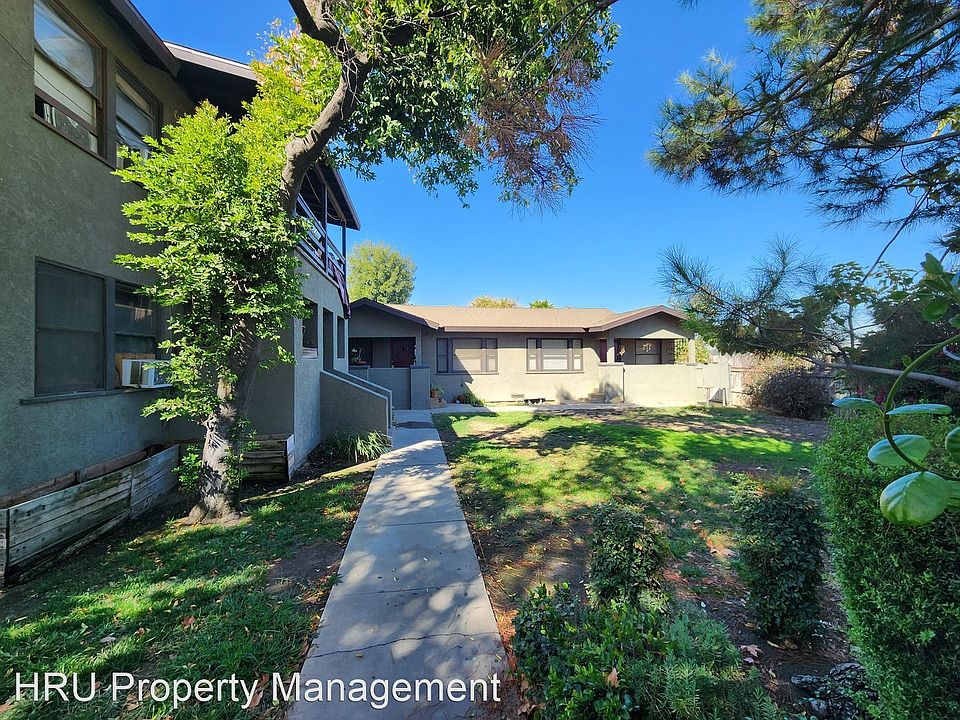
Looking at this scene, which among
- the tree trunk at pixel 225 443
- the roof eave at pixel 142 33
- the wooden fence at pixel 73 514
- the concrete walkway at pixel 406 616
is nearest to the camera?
the concrete walkway at pixel 406 616

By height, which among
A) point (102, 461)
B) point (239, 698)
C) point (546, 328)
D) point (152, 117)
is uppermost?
point (152, 117)

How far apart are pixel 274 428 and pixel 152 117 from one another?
5.14 metres

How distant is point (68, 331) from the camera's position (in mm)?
4449

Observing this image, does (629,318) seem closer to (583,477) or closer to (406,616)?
(583,477)

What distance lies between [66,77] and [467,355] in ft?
44.9

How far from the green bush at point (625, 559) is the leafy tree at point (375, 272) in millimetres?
36746

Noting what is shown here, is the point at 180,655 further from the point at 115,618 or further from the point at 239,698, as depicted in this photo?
the point at 115,618

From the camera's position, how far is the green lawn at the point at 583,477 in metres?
3.94

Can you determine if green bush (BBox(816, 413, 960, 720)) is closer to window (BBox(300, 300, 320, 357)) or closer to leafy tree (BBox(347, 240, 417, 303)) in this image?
window (BBox(300, 300, 320, 357))

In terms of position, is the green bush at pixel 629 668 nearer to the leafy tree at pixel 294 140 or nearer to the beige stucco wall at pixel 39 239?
the leafy tree at pixel 294 140

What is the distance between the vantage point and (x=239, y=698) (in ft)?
7.38

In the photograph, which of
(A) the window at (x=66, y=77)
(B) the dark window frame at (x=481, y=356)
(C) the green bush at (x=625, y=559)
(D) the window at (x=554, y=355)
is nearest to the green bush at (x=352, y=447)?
(A) the window at (x=66, y=77)

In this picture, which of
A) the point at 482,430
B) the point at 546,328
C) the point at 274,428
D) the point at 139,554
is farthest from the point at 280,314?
the point at 546,328

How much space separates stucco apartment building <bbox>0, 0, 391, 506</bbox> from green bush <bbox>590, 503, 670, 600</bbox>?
204 inches
